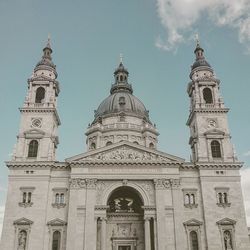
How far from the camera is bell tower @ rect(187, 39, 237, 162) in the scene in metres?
40.8

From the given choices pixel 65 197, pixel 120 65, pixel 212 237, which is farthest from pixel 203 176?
pixel 120 65

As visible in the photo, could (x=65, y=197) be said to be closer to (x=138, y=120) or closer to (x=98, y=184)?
(x=98, y=184)

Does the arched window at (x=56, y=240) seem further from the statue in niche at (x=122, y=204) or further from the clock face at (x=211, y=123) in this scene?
the clock face at (x=211, y=123)

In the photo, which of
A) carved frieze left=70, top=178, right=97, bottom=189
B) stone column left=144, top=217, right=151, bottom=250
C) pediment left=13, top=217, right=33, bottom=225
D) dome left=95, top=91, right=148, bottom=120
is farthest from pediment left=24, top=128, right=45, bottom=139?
dome left=95, top=91, right=148, bottom=120

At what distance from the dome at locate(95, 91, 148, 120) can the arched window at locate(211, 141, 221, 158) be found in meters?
17.6

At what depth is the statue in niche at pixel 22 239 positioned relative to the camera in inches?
1393

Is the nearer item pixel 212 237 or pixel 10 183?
pixel 212 237

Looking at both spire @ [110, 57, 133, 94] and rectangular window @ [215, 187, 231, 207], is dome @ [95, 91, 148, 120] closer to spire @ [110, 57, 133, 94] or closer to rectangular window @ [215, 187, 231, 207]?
spire @ [110, 57, 133, 94]

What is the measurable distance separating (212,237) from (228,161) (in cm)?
861

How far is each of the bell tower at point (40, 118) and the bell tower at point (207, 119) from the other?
1666cm

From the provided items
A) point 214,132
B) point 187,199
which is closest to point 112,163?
point 187,199

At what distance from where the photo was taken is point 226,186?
3859 cm

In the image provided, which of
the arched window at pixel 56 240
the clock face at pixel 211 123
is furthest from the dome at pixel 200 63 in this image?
the arched window at pixel 56 240

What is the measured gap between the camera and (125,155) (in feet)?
130
